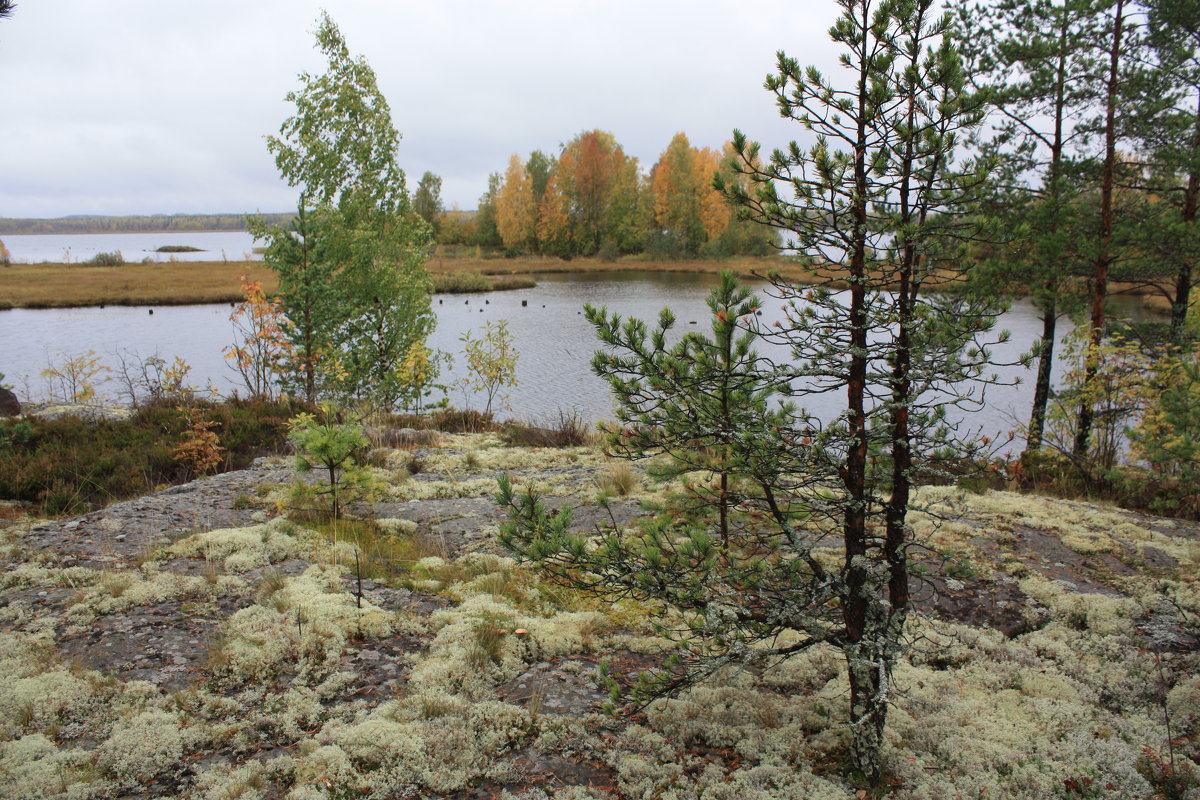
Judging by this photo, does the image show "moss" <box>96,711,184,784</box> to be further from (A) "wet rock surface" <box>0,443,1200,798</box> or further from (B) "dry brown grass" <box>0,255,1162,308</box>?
(B) "dry brown grass" <box>0,255,1162,308</box>

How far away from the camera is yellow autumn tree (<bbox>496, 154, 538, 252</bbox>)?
76.9 metres

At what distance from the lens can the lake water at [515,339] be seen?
61.2 ft

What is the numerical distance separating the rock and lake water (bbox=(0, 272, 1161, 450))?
3.49m

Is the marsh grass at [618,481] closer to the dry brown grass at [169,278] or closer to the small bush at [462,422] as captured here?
the small bush at [462,422]

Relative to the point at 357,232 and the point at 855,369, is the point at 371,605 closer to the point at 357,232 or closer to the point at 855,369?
the point at 855,369

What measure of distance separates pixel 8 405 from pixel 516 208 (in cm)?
6842

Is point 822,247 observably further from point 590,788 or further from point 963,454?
point 590,788

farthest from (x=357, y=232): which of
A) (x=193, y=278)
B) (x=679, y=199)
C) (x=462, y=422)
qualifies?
(x=679, y=199)

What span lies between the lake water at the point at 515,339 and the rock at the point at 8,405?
11.5 ft

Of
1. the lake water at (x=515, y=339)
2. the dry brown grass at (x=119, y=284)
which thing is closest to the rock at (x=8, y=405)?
the lake water at (x=515, y=339)

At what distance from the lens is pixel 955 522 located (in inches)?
253

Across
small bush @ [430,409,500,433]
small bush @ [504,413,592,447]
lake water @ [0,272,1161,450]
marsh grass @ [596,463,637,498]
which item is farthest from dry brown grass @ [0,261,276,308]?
marsh grass @ [596,463,637,498]

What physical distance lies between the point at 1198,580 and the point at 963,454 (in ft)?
11.1

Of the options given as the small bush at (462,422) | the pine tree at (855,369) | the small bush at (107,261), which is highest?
the small bush at (107,261)
